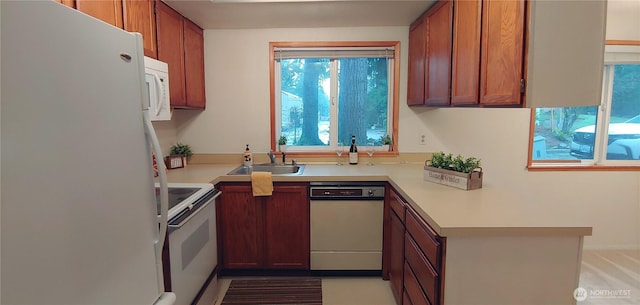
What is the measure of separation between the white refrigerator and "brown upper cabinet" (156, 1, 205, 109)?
1.40 metres

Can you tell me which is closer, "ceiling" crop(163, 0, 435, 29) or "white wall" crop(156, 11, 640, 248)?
"ceiling" crop(163, 0, 435, 29)

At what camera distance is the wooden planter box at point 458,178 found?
1887mm

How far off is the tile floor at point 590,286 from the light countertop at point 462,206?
2.72 ft

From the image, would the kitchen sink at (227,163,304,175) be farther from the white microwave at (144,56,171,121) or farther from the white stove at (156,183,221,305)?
the white microwave at (144,56,171,121)

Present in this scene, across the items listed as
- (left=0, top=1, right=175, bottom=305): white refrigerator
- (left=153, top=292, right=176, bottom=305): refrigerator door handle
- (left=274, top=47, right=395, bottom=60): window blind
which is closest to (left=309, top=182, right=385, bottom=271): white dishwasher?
(left=274, top=47, right=395, bottom=60): window blind

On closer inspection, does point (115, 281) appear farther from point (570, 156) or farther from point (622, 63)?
point (622, 63)

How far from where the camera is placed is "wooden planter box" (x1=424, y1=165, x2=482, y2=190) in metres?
1.89

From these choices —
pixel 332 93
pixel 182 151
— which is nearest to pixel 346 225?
pixel 332 93

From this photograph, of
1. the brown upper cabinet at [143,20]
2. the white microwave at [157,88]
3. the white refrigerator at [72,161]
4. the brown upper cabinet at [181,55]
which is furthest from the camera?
the brown upper cabinet at [181,55]

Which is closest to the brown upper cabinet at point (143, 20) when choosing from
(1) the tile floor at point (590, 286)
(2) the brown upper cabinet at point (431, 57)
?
(1) the tile floor at point (590, 286)

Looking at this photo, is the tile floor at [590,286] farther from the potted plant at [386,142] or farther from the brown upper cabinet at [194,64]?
the brown upper cabinet at [194,64]

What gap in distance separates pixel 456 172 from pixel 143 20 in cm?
215

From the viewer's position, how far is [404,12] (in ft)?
8.35

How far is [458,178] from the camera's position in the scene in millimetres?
1931
